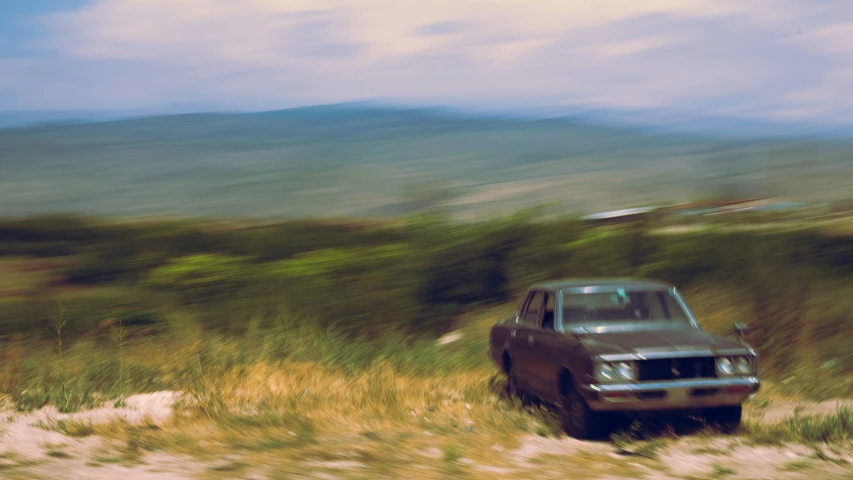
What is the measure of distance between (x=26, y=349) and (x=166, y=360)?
3253 millimetres

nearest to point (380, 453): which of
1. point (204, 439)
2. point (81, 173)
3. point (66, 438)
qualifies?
point (204, 439)

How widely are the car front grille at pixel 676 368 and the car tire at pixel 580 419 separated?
518 millimetres

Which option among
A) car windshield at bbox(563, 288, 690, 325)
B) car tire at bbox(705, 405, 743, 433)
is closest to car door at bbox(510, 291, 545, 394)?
car windshield at bbox(563, 288, 690, 325)

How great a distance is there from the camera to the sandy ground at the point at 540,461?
22.9 feet

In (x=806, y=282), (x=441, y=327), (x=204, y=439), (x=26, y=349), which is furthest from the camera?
(x=441, y=327)

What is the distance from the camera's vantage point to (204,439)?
835cm

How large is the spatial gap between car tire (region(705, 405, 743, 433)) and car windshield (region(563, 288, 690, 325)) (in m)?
1.10

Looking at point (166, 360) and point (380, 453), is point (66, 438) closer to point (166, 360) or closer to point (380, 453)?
Answer: point (380, 453)

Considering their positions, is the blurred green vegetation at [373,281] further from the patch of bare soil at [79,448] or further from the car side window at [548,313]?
the car side window at [548,313]

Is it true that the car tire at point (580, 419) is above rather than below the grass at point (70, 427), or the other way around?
below

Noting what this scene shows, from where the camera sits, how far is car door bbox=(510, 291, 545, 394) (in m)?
9.87

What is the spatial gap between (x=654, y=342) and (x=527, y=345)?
1707 millimetres

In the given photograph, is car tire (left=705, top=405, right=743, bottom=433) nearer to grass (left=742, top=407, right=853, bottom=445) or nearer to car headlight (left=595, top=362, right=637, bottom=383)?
grass (left=742, top=407, right=853, bottom=445)

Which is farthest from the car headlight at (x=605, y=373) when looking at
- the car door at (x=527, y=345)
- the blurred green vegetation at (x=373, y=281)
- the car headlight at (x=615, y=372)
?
the blurred green vegetation at (x=373, y=281)
